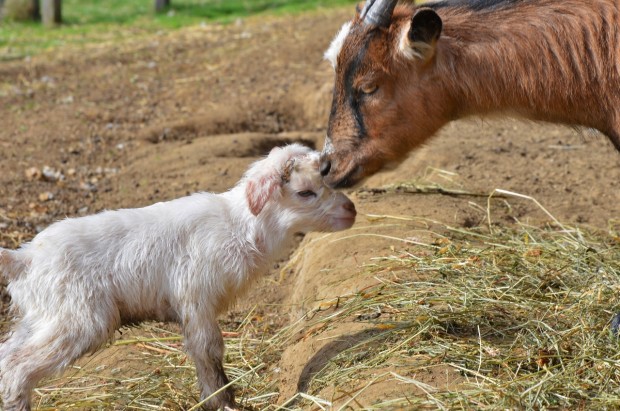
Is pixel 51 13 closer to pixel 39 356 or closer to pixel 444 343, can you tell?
pixel 39 356

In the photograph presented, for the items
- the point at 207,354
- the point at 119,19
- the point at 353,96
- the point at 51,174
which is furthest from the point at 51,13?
the point at 207,354

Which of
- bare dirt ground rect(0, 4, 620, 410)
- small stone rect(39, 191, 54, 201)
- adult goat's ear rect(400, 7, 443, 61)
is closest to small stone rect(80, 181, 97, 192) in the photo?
bare dirt ground rect(0, 4, 620, 410)

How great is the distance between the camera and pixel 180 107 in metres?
10.9

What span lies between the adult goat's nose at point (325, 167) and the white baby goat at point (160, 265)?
2.0 inches

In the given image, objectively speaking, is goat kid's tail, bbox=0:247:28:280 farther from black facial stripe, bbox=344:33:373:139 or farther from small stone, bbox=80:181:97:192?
small stone, bbox=80:181:97:192

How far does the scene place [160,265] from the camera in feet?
14.8

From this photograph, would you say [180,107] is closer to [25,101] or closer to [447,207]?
[25,101]

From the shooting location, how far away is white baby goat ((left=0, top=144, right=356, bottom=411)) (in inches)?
168

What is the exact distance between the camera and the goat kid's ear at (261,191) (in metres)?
4.64

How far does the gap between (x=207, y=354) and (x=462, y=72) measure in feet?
6.67

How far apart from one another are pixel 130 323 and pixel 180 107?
21.7 ft

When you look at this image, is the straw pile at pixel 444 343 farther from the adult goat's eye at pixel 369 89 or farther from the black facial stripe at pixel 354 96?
the adult goat's eye at pixel 369 89

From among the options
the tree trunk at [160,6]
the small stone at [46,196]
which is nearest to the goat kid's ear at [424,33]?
the small stone at [46,196]

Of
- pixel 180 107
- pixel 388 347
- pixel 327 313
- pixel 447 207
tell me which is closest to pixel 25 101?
pixel 180 107
